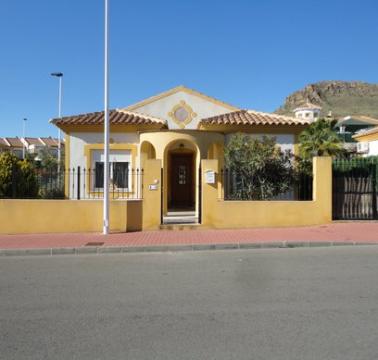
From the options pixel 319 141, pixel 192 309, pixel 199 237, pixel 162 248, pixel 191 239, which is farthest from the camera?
pixel 319 141

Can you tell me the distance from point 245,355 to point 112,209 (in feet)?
32.7

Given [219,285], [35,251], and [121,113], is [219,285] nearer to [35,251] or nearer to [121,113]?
[35,251]

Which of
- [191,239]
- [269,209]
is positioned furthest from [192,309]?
[269,209]

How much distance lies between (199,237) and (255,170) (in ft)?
11.5

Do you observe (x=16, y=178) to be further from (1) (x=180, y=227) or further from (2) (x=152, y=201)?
(1) (x=180, y=227)

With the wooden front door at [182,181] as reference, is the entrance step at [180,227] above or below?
below

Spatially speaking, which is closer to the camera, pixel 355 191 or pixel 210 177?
pixel 210 177

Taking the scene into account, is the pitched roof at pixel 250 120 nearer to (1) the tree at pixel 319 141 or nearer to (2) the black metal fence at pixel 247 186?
(1) the tree at pixel 319 141

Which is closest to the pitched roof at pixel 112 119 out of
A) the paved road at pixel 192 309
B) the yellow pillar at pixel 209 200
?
the yellow pillar at pixel 209 200

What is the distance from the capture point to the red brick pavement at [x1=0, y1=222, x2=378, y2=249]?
11641mm

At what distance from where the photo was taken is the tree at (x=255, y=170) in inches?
582

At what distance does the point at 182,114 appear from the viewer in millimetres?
20438

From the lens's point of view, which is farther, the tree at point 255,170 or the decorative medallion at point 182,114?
the decorative medallion at point 182,114

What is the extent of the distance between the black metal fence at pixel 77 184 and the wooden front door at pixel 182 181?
2942 mm
